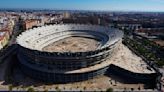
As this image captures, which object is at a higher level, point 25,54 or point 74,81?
point 25,54

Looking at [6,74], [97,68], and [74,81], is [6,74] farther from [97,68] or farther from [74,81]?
[97,68]

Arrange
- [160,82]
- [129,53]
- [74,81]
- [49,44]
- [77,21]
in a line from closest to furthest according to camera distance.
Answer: [160,82], [74,81], [129,53], [49,44], [77,21]

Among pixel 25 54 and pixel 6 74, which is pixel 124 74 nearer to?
pixel 25 54

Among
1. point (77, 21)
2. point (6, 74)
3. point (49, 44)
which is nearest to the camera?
point (6, 74)

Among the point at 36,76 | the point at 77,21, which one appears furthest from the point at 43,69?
the point at 77,21

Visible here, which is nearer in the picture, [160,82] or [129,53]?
[160,82]

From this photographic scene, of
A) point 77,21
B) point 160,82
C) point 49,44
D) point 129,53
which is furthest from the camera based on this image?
point 77,21

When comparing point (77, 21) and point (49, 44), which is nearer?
point (49, 44)

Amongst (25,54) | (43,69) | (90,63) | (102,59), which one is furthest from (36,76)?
(102,59)

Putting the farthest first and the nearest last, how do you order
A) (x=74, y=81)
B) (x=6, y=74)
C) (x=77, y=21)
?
(x=77, y=21) < (x=6, y=74) < (x=74, y=81)
